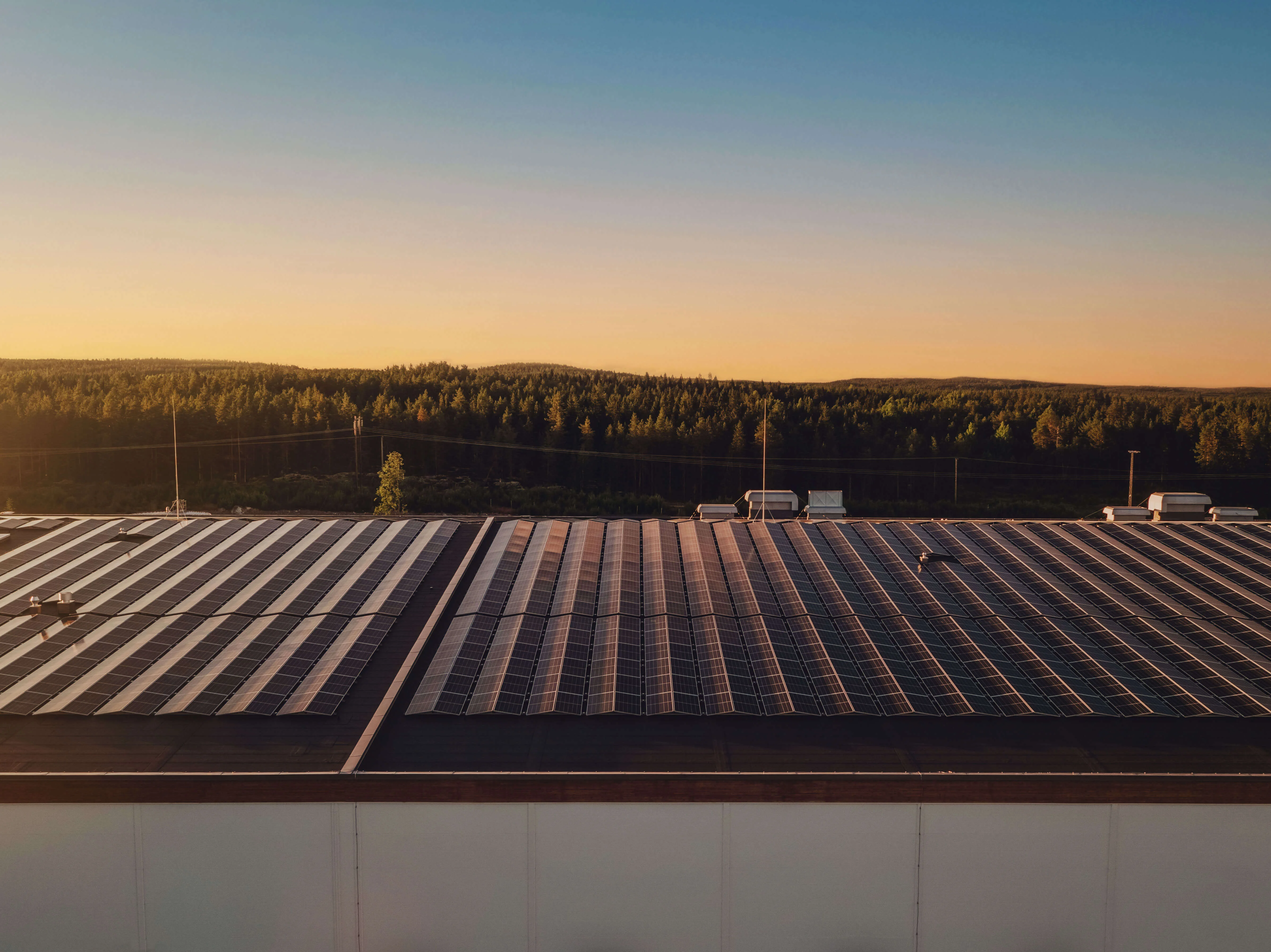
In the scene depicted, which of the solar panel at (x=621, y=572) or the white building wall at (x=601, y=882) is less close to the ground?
the solar panel at (x=621, y=572)

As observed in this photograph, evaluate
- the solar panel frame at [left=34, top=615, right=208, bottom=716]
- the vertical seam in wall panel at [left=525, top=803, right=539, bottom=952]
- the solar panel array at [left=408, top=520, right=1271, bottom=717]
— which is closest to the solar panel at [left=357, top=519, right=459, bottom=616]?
the solar panel array at [left=408, top=520, right=1271, bottom=717]

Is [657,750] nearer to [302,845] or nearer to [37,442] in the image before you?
[302,845]

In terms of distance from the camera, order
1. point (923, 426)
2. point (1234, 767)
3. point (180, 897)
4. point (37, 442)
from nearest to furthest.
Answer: point (180, 897), point (1234, 767), point (37, 442), point (923, 426)

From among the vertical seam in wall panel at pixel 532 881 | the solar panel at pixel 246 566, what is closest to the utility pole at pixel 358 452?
the solar panel at pixel 246 566

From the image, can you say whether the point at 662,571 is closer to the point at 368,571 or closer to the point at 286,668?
the point at 368,571

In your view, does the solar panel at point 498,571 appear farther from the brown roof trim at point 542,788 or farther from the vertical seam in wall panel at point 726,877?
the vertical seam in wall panel at point 726,877

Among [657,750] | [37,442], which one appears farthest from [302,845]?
[37,442]

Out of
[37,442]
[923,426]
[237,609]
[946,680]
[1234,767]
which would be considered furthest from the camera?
[923,426]

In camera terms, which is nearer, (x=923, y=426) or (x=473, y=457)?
(x=473, y=457)
